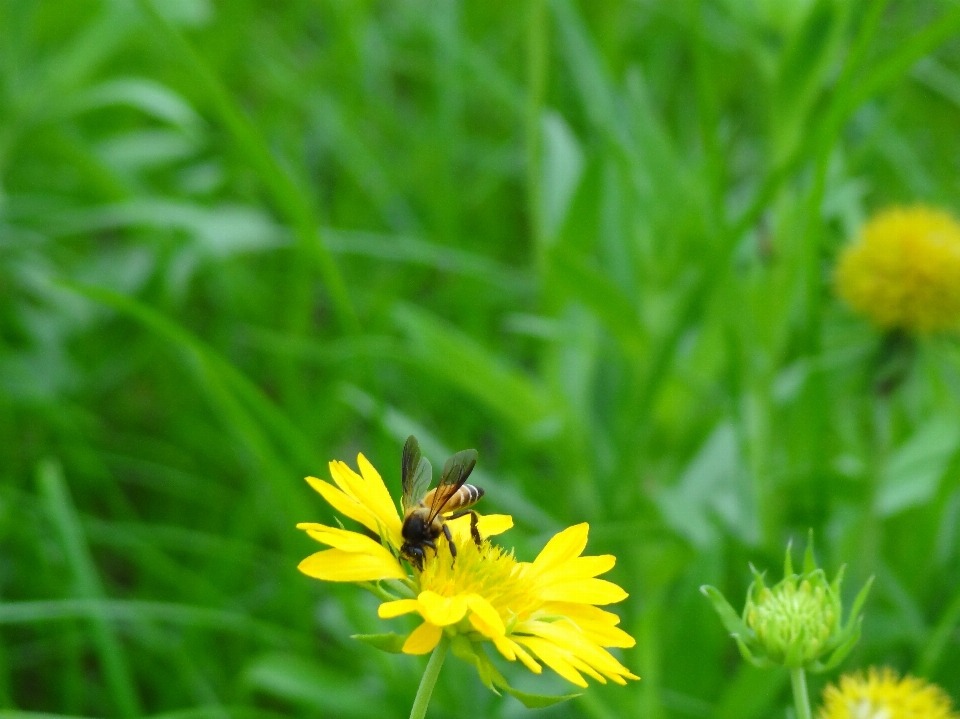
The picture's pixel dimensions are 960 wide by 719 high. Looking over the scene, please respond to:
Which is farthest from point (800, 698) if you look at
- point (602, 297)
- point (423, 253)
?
point (423, 253)

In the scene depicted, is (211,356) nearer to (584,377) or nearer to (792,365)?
(584,377)

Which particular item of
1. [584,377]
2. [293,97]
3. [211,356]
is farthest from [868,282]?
[293,97]

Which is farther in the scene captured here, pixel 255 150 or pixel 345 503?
pixel 255 150

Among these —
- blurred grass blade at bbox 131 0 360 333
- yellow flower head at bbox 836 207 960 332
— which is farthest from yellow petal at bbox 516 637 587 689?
yellow flower head at bbox 836 207 960 332

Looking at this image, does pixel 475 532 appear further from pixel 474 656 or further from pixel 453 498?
pixel 474 656

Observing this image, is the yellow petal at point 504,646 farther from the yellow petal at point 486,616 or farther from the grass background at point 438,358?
the grass background at point 438,358

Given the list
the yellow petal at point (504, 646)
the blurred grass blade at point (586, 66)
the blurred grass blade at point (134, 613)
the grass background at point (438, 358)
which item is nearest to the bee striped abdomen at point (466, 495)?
the yellow petal at point (504, 646)
